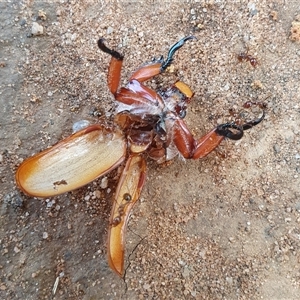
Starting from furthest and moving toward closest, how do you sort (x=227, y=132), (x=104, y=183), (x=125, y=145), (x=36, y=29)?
(x=36, y=29)
(x=104, y=183)
(x=125, y=145)
(x=227, y=132)

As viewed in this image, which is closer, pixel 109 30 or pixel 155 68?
pixel 155 68

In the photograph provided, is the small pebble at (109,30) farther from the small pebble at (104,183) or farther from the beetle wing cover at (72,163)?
the small pebble at (104,183)

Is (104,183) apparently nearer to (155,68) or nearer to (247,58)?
(155,68)

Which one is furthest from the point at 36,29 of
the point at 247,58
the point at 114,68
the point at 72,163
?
the point at 247,58

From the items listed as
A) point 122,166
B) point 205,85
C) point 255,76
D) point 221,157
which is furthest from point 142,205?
point 255,76

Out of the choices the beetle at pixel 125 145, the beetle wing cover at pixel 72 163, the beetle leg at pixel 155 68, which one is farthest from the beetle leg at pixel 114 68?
the beetle wing cover at pixel 72 163

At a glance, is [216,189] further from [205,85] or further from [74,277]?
[74,277]

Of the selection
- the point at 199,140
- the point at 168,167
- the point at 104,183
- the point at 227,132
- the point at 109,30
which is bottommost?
the point at 104,183

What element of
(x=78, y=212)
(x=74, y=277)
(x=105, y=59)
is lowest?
(x=74, y=277)
